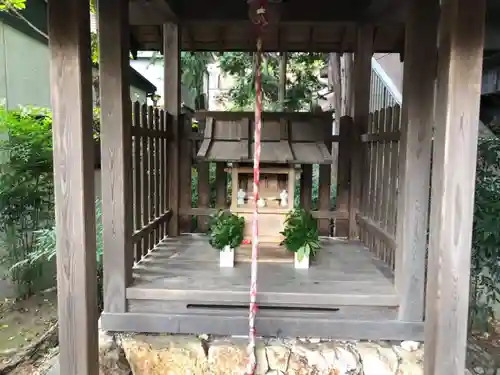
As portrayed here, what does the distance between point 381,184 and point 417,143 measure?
841 mm

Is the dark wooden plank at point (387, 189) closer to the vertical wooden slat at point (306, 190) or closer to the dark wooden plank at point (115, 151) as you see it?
the vertical wooden slat at point (306, 190)

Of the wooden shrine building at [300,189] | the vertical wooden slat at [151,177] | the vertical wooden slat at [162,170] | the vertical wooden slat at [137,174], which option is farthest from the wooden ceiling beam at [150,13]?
the vertical wooden slat at [137,174]

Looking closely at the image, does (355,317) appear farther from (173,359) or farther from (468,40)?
(468,40)

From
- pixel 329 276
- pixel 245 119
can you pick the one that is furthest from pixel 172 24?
pixel 329 276

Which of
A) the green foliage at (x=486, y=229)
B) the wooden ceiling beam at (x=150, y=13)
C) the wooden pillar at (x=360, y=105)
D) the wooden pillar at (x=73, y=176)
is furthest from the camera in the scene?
the wooden pillar at (x=360, y=105)

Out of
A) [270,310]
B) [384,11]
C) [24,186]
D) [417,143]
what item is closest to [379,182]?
[417,143]

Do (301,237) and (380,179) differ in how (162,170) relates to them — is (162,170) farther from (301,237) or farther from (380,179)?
(380,179)

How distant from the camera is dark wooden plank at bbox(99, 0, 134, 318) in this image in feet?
7.52

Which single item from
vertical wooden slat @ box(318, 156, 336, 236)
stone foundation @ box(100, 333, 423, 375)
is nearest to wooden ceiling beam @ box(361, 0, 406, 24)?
vertical wooden slat @ box(318, 156, 336, 236)

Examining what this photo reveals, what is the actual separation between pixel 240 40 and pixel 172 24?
0.67 metres

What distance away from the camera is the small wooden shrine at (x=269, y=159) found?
3047 mm

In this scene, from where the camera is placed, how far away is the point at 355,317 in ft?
7.95

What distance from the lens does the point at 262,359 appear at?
2334 millimetres

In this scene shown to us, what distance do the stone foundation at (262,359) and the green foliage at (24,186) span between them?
9.42 ft
